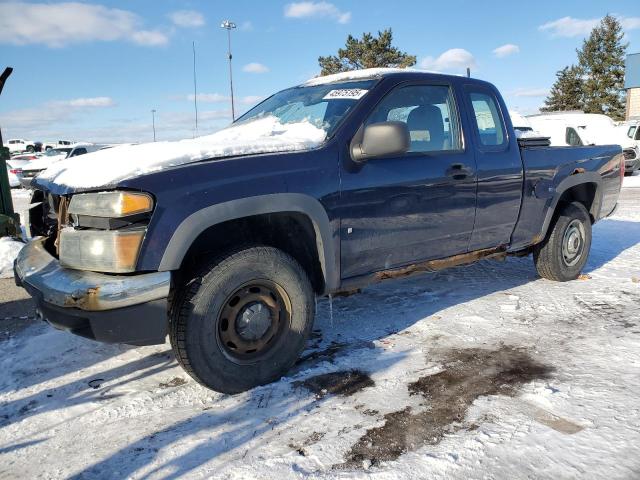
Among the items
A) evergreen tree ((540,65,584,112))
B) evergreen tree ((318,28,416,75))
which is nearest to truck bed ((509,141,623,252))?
evergreen tree ((318,28,416,75))

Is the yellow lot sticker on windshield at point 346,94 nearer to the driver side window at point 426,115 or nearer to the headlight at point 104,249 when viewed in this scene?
the driver side window at point 426,115

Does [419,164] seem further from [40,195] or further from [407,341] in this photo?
[40,195]

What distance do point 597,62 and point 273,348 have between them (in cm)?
5198

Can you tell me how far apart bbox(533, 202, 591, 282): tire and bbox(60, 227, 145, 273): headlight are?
3890mm

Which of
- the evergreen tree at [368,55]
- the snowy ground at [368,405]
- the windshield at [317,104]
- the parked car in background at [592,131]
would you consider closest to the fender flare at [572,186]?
the snowy ground at [368,405]

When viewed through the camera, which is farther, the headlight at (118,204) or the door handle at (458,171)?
the door handle at (458,171)

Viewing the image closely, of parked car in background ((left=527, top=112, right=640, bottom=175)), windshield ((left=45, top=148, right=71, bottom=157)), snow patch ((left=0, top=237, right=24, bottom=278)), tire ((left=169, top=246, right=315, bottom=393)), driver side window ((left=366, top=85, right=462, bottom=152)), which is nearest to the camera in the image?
tire ((left=169, top=246, right=315, bottom=393))

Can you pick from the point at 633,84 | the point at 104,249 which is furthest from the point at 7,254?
the point at 633,84

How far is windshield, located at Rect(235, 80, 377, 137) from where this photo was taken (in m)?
3.37

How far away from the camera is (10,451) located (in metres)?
2.36

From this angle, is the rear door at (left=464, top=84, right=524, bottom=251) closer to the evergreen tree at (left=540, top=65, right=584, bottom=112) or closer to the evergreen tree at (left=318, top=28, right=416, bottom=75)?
the evergreen tree at (left=318, top=28, right=416, bottom=75)

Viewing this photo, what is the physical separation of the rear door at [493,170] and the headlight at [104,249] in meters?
2.55

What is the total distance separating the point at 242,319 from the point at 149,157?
99 centimetres

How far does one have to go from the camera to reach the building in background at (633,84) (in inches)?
1484
